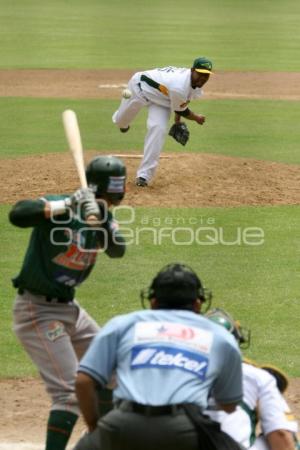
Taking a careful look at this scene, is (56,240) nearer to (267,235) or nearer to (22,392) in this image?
(22,392)

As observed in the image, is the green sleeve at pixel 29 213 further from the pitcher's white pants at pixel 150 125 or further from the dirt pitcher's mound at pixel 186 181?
the pitcher's white pants at pixel 150 125

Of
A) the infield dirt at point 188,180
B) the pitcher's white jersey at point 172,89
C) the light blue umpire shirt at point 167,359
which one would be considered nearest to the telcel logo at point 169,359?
the light blue umpire shirt at point 167,359

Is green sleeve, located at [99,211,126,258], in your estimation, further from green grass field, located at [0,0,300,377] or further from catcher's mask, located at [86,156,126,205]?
green grass field, located at [0,0,300,377]

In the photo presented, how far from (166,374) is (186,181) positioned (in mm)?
9246

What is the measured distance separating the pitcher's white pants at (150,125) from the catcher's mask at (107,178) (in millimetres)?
7099

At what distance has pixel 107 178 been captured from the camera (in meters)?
5.37

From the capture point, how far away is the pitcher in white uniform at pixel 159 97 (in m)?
12.3

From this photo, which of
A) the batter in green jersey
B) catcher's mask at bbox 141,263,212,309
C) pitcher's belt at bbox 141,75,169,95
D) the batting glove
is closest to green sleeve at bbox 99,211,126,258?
the batter in green jersey

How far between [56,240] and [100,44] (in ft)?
88.4

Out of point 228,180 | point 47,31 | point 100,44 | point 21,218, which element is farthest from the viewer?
point 47,31

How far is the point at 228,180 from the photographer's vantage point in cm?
1328

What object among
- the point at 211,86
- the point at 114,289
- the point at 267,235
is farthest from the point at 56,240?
the point at 211,86

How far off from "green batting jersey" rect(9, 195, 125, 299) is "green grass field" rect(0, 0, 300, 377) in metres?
1.80

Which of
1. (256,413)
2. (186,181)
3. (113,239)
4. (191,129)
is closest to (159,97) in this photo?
(186,181)
